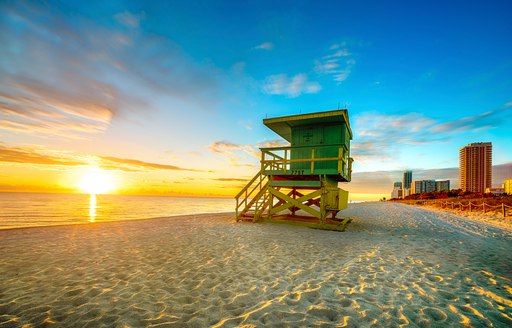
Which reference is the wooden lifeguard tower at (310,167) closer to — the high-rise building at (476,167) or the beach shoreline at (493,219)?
the beach shoreline at (493,219)

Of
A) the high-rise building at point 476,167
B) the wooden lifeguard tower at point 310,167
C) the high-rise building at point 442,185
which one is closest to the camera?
the wooden lifeguard tower at point 310,167

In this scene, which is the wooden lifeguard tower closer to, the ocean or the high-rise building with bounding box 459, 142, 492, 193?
the ocean

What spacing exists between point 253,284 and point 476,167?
176m

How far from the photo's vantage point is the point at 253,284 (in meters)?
4.50

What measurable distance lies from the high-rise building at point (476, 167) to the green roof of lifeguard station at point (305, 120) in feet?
518

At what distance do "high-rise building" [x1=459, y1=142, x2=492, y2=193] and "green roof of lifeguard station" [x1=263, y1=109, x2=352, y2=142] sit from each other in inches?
6221

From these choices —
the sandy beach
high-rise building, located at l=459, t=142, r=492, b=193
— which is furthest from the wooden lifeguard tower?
high-rise building, located at l=459, t=142, r=492, b=193

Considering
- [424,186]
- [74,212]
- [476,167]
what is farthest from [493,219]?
[424,186]

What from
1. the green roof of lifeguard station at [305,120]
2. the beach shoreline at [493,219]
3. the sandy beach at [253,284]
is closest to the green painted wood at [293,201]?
the green roof of lifeguard station at [305,120]

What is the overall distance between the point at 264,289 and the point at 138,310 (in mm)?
2103

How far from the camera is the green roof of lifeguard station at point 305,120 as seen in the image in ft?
37.9

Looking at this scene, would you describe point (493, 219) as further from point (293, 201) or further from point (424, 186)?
point (424, 186)

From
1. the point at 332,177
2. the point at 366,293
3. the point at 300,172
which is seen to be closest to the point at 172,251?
the point at 366,293

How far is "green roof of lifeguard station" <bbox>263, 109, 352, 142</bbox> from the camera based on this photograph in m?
11.5
